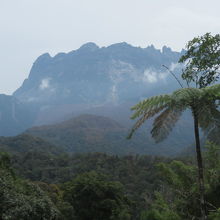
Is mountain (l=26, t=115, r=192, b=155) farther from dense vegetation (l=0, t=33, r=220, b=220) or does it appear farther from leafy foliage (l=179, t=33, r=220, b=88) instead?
leafy foliage (l=179, t=33, r=220, b=88)

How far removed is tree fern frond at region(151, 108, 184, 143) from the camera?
6.98 meters

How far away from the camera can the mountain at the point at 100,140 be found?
151 metres

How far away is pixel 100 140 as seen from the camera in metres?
166

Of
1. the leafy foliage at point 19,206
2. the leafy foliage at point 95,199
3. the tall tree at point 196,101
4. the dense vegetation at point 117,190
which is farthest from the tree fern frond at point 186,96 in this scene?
the leafy foliage at point 95,199

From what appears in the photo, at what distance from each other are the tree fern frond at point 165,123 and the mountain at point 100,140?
134 metres

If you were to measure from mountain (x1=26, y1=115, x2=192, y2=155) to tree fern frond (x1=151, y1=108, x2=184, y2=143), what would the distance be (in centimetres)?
13379

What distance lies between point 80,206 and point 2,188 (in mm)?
13003

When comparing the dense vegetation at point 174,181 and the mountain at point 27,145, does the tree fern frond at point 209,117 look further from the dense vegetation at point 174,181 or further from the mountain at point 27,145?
the mountain at point 27,145

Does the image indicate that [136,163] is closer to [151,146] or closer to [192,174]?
[192,174]

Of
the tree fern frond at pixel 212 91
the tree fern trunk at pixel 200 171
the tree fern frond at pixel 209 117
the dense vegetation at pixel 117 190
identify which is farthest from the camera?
the dense vegetation at pixel 117 190

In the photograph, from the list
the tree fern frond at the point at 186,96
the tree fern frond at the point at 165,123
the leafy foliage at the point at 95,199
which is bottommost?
the leafy foliage at the point at 95,199

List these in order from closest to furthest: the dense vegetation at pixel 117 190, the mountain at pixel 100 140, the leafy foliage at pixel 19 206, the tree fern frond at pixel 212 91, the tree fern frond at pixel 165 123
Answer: the tree fern frond at pixel 212 91, the tree fern frond at pixel 165 123, the dense vegetation at pixel 117 190, the leafy foliage at pixel 19 206, the mountain at pixel 100 140

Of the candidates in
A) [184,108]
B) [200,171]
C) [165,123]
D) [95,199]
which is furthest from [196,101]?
[95,199]

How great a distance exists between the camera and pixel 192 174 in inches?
402
